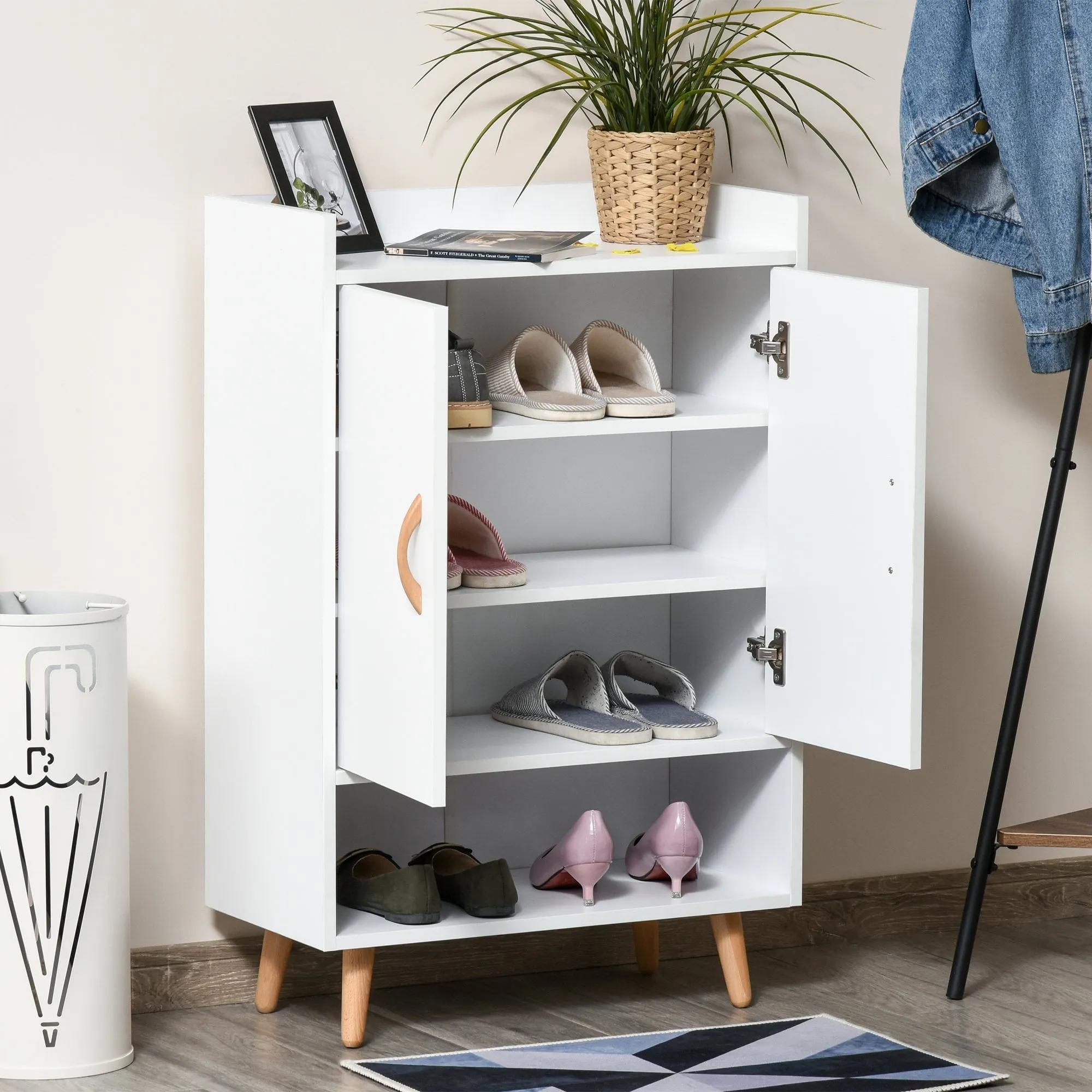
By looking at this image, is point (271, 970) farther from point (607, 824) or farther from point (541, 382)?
point (541, 382)

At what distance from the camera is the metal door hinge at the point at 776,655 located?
2385 mm

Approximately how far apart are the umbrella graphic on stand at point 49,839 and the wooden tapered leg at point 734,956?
2.77 ft

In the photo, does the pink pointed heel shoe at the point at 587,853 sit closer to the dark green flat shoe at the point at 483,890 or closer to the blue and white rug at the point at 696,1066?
the dark green flat shoe at the point at 483,890

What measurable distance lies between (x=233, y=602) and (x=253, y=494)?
0.15 meters

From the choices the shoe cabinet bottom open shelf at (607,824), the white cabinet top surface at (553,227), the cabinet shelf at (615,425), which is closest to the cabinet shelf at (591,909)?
the shoe cabinet bottom open shelf at (607,824)

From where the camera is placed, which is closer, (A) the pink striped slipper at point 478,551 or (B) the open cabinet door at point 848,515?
(B) the open cabinet door at point 848,515

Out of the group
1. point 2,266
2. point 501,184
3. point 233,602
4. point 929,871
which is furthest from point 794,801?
point 2,266

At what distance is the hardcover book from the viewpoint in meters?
2.24

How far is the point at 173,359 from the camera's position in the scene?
2.44 metres

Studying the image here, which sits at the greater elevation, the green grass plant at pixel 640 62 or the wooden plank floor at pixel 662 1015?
the green grass plant at pixel 640 62

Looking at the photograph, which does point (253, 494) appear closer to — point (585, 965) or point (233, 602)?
point (233, 602)

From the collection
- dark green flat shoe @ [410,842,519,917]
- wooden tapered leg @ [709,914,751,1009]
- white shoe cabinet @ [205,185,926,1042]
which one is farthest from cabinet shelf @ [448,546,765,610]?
wooden tapered leg @ [709,914,751,1009]

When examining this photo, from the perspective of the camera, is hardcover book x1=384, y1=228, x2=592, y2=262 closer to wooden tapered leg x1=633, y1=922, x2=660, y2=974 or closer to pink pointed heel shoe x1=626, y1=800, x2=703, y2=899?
pink pointed heel shoe x1=626, y1=800, x2=703, y2=899

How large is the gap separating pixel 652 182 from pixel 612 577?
52 centimetres
